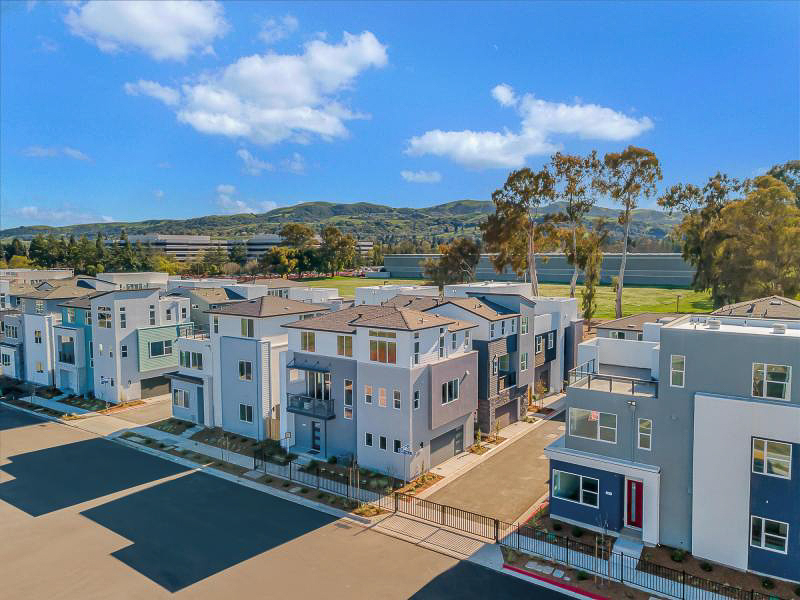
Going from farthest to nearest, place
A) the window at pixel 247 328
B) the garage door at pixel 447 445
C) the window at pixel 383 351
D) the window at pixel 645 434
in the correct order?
the window at pixel 247 328 → the garage door at pixel 447 445 → the window at pixel 383 351 → the window at pixel 645 434

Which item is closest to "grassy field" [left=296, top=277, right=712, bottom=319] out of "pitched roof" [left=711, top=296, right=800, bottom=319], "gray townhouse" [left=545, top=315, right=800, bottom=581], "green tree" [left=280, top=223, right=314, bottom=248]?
"green tree" [left=280, top=223, right=314, bottom=248]

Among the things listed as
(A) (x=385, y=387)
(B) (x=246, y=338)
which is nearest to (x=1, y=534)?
(B) (x=246, y=338)

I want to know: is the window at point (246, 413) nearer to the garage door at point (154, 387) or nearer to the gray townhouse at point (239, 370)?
the gray townhouse at point (239, 370)

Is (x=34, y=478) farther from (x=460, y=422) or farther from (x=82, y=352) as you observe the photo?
(x=460, y=422)

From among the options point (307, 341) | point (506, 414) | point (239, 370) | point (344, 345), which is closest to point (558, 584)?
point (344, 345)

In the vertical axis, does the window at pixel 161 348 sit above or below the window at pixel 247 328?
below

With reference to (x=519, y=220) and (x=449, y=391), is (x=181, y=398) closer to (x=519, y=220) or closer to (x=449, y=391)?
(x=449, y=391)

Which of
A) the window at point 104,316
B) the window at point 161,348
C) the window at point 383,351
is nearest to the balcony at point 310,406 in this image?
the window at point 383,351

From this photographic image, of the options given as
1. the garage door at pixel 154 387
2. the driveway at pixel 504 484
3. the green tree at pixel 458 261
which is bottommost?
the driveway at pixel 504 484
